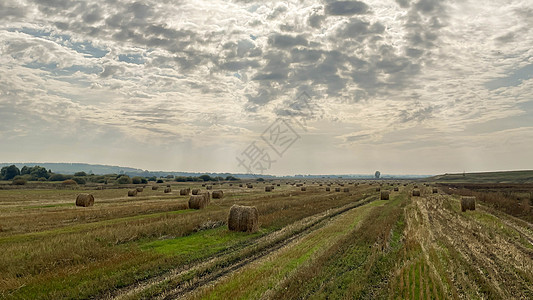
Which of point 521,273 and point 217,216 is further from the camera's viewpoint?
point 217,216

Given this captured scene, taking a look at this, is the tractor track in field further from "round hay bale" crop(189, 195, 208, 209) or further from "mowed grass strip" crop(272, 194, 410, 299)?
"round hay bale" crop(189, 195, 208, 209)

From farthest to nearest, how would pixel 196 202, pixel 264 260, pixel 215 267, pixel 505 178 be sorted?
1. pixel 505 178
2. pixel 196 202
3. pixel 264 260
4. pixel 215 267

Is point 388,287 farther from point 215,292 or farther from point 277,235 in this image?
point 277,235

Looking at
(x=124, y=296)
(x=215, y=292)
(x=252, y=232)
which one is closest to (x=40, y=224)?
(x=252, y=232)

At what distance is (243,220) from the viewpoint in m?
20.0

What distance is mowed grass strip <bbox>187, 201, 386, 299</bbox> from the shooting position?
33.2ft

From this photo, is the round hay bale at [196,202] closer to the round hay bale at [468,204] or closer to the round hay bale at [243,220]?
the round hay bale at [243,220]

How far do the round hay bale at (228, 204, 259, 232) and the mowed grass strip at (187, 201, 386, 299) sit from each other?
362 cm

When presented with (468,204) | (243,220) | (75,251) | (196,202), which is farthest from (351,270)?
(468,204)

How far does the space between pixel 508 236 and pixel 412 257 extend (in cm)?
934

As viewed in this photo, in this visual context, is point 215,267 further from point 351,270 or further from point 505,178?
point 505,178

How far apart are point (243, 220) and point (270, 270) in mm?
7982

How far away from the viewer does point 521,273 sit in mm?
12227

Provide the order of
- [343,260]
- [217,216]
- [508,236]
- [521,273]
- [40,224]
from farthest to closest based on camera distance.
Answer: [217,216], [40,224], [508,236], [343,260], [521,273]
